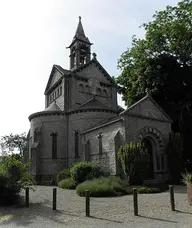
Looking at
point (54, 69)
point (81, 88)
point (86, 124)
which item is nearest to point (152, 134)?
point (86, 124)

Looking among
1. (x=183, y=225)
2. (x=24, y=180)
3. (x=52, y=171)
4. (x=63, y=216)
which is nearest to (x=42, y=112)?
(x=52, y=171)

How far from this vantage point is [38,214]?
1024 centimetres

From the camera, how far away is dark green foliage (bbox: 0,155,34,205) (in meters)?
12.6

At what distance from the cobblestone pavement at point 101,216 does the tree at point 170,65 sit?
54.0ft

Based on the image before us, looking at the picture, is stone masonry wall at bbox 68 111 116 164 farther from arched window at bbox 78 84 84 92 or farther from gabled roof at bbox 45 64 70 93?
gabled roof at bbox 45 64 70 93

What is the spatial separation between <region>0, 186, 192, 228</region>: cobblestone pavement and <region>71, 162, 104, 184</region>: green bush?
744 centimetres

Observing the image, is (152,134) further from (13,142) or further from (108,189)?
(13,142)

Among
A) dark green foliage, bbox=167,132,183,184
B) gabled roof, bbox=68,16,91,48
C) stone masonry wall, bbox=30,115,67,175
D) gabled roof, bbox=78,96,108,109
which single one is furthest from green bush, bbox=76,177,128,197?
gabled roof, bbox=68,16,91,48

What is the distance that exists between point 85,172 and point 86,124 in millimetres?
9203

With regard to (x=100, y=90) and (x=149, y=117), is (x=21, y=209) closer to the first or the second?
(x=149, y=117)

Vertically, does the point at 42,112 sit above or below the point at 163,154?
above

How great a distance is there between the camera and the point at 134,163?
18062 mm

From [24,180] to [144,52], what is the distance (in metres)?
21.5

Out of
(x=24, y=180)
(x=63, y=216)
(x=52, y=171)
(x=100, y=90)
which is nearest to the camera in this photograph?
(x=63, y=216)
